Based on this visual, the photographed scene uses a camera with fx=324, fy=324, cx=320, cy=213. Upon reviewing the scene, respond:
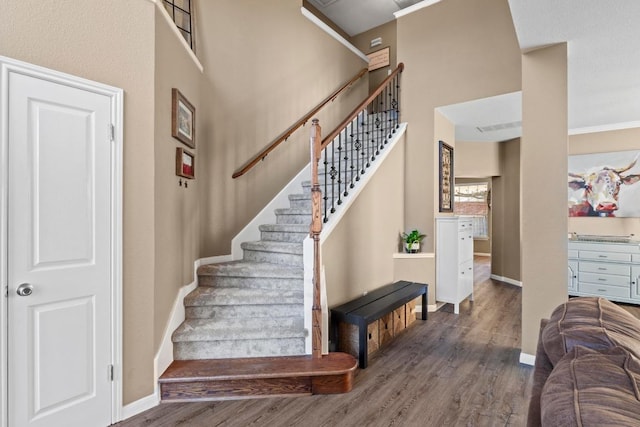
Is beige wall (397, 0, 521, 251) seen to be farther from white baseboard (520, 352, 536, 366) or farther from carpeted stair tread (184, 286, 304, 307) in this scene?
carpeted stair tread (184, 286, 304, 307)

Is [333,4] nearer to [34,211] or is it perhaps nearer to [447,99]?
[447,99]

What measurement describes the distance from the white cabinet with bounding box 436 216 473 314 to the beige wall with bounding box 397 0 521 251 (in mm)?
171

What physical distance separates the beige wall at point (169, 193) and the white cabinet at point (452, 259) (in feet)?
10.5

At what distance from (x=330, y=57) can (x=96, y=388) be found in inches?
208

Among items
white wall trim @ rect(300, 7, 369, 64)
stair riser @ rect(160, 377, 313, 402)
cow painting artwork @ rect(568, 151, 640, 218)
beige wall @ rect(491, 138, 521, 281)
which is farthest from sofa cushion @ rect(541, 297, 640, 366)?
beige wall @ rect(491, 138, 521, 281)

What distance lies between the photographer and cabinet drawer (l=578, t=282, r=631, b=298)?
15.2ft

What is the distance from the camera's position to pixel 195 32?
3.42 m

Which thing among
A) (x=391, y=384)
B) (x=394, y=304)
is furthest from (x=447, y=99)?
(x=391, y=384)

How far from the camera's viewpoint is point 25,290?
5.90ft

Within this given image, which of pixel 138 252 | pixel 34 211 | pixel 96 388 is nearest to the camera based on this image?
pixel 34 211

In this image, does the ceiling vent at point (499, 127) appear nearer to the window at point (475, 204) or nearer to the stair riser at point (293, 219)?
the stair riser at point (293, 219)

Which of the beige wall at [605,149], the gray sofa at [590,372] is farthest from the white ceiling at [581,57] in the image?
the gray sofa at [590,372]

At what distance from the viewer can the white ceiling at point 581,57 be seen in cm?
223

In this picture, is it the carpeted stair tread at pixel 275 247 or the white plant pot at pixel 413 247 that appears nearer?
the carpeted stair tread at pixel 275 247
